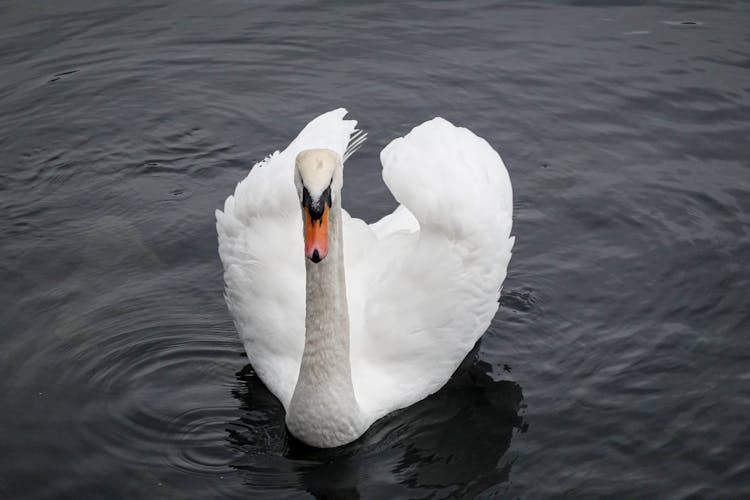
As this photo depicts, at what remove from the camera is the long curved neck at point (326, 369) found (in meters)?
6.98

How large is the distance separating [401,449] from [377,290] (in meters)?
1.08

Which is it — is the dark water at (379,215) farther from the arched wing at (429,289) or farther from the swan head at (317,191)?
the swan head at (317,191)

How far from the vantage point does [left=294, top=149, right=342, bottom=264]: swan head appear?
628 cm

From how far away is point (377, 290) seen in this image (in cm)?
774

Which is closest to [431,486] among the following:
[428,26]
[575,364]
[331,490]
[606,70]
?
[331,490]

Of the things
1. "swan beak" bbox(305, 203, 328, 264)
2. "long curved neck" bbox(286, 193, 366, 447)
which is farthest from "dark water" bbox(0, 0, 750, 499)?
"swan beak" bbox(305, 203, 328, 264)

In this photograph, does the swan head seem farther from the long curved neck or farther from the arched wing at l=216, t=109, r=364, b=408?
the arched wing at l=216, t=109, r=364, b=408

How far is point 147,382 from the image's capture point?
805cm

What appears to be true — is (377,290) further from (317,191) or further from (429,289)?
(317,191)

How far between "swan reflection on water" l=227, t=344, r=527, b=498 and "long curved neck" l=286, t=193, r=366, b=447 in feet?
0.56

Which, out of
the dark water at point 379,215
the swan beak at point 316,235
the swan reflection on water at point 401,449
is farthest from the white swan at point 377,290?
the swan beak at point 316,235

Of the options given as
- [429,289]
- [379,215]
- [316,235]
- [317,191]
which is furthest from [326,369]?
[379,215]

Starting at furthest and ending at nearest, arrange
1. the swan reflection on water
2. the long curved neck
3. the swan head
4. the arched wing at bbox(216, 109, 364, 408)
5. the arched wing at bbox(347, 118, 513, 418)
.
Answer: the arched wing at bbox(216, 109, 364, 408)
the arched wing at bbox(347, 118, 513, 418)
the swan reflection on water
the long curved neck
the swan head

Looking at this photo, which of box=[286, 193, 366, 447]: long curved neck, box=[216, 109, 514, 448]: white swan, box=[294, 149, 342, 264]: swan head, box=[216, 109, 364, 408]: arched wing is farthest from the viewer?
box=[216, 109, 364, 408]: arched wing
